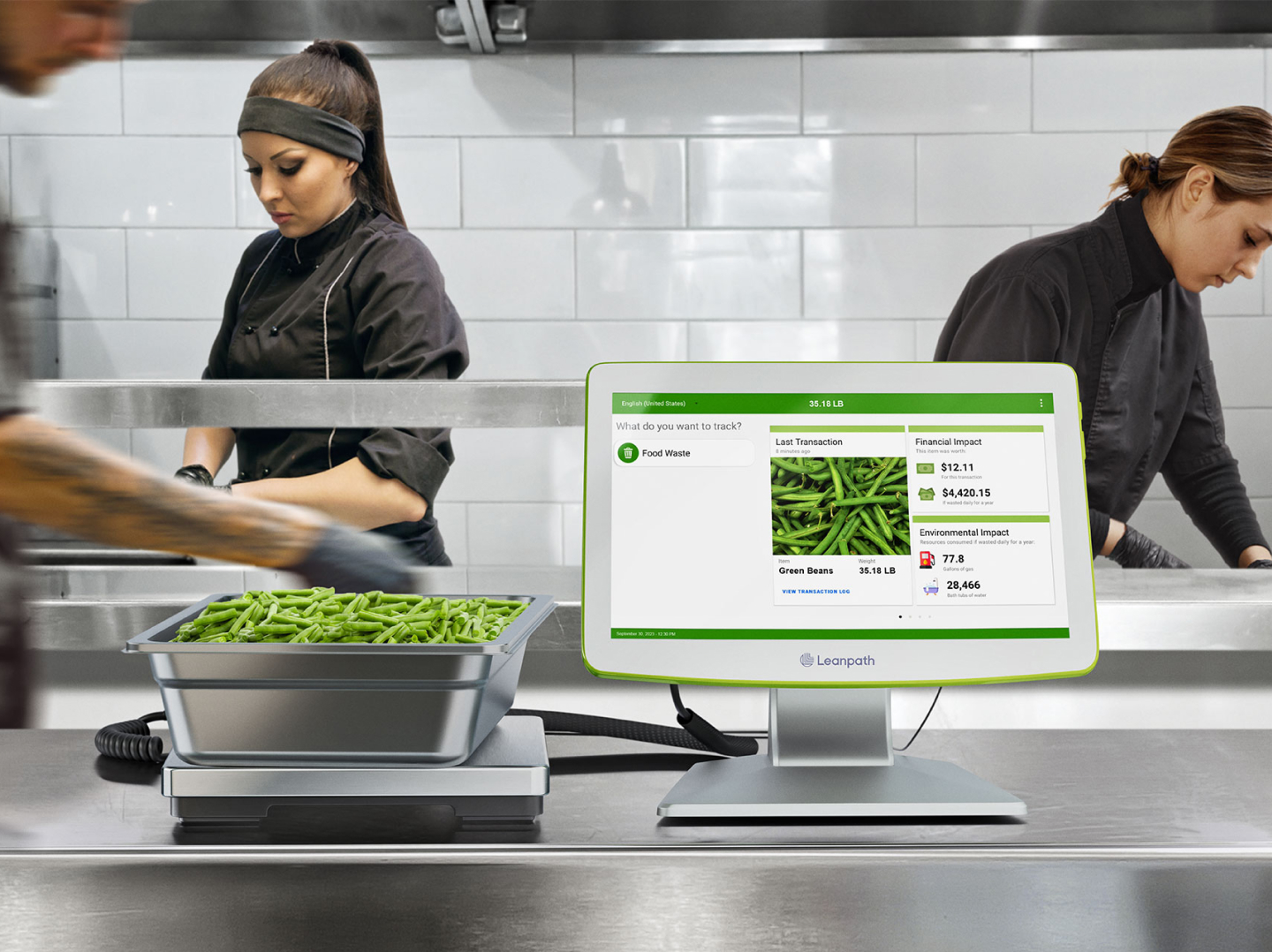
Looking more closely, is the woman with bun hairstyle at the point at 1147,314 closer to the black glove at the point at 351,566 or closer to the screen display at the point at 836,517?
the screen display at the point at 836,517

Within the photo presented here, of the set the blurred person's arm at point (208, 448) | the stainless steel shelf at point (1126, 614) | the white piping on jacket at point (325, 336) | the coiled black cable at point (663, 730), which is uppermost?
the white piping on jacket at point (325, 336)

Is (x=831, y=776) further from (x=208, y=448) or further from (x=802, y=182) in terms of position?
(x=802, y=182)

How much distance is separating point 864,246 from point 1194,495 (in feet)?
2.47

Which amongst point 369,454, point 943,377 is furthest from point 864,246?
point 943,377

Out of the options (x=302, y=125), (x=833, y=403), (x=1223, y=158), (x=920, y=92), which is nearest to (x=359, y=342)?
(x=302, y=125)

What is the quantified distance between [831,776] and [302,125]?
4.73ft

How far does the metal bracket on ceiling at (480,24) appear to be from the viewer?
5.74ft

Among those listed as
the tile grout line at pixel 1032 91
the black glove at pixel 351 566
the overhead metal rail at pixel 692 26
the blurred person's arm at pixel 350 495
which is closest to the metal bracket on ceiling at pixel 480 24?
the overhead metal rail at pixel 692 26

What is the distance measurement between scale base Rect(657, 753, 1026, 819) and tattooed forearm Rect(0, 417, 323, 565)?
1.01 feet

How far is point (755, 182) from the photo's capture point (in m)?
2.13

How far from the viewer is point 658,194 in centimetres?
213

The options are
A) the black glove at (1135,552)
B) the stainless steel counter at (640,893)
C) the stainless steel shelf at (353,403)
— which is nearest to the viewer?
the stainless steel counter at (640,893)

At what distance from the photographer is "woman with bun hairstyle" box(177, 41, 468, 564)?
1.50 m

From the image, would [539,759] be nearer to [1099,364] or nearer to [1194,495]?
[1099,364]
